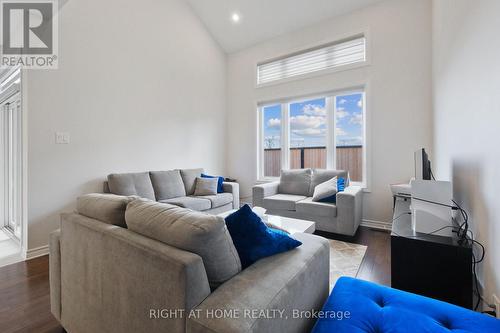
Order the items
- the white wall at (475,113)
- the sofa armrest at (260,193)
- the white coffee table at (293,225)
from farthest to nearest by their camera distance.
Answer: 1. the sofa armrest at (260,193)
2. the white coffee table at (293,225)
3. the white wall at (475,113)

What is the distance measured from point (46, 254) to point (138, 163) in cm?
146

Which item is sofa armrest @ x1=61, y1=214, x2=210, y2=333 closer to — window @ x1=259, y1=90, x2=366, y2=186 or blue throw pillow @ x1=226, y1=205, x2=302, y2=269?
blue throw pillow @ x1=226, y1=205, x2=302, y2=269

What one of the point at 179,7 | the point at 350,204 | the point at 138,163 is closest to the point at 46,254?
the point at 138,163

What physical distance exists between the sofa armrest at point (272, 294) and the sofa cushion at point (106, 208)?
2.26ft

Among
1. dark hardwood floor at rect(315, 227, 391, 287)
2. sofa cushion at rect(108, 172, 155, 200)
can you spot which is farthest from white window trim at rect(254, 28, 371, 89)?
sofa cushion at rect(108, 172, 155, 200)

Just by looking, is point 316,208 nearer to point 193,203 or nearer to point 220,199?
point 220,199

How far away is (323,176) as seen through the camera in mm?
3559

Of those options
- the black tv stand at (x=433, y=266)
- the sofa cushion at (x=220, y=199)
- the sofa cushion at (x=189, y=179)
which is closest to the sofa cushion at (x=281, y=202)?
the sofa cushion at (x=220, y=199)

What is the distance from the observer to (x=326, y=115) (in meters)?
3.84

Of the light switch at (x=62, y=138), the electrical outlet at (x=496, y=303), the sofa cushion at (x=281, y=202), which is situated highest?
the light switch at (x=62, y=138)

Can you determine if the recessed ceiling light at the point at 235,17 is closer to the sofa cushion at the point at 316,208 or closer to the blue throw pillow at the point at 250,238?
the sofa cushion at the point at 316,208

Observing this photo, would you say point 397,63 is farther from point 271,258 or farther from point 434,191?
point 271,258

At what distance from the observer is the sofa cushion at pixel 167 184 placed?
3318mm

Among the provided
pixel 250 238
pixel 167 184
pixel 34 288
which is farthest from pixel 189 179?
pixel 250 238
